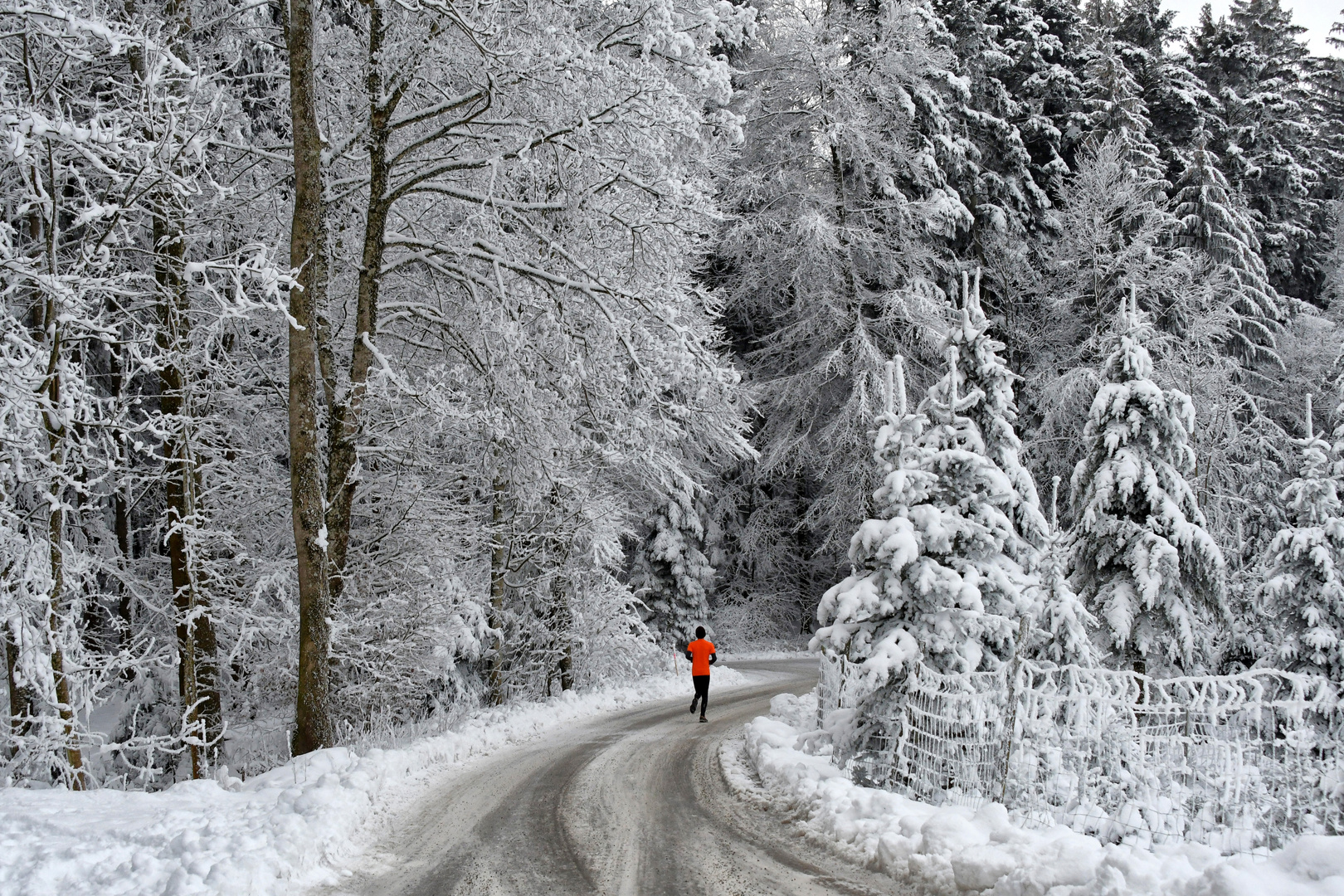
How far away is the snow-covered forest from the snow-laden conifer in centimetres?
5

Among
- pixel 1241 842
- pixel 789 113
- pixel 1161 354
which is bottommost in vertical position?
pixel 1241 842

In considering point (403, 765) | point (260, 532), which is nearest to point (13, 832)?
point (403, 765)

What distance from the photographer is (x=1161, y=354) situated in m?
23.8

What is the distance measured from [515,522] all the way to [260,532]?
448cm

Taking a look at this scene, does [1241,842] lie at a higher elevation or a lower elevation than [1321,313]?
lower

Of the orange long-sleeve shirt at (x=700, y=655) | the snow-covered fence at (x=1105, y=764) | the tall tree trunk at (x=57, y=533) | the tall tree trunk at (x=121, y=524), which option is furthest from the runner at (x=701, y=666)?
the tall tree trunk at (x=57, y=533)

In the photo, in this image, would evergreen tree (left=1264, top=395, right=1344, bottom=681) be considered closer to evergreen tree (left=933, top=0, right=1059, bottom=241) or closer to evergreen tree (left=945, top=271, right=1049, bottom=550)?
evergreen tree (left=945, top=271, right=1049, bottom=550)

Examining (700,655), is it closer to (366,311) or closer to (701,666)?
(701,666)

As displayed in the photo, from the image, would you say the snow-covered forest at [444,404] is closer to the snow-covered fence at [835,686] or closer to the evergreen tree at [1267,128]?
the snow-covered fence at [835,686]

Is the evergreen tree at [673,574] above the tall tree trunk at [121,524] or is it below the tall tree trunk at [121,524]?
below

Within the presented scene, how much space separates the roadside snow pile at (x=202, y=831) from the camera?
4.96m

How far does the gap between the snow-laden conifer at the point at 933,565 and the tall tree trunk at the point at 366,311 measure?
5.99 meters

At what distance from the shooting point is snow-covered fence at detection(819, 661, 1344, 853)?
6.69 metres

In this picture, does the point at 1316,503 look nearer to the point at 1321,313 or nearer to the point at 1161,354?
the point at 1161,354
